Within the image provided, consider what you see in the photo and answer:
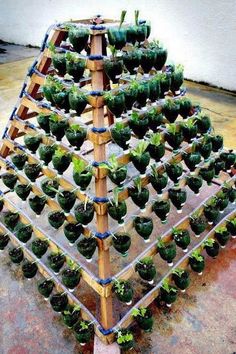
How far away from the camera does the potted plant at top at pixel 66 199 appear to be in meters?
2.28

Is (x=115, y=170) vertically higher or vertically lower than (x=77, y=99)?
lower

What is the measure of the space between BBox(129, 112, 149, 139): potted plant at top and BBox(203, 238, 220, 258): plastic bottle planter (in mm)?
1028

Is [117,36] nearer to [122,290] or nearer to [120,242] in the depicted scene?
[120,242]

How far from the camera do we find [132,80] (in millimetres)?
2258

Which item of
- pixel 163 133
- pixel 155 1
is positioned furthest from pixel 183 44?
pixel 163 133

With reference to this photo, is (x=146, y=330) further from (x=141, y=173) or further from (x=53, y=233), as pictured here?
(x=53, y=233)

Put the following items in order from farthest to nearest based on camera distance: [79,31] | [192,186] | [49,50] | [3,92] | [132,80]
Answer: [3,92] → [192,186] → [49,50] → [132,80] → [79,31]

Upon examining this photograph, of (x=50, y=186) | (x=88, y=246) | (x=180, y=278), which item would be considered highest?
(x=50, y=186)

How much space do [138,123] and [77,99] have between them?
0.43 m

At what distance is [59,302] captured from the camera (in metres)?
2.39

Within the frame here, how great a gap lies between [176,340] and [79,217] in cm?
106

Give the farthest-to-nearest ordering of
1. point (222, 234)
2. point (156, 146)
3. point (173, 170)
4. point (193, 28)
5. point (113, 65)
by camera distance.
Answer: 1. point (193, 28)
2. point (222, 234)
3. point (173, 170)
4. point (156, 146)
5. point (113, 65)

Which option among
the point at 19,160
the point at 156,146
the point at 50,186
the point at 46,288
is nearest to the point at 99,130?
the point at 156,146

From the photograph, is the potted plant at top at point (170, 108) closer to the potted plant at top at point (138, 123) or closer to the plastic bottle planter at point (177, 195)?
the potted plant at top at point (138, 123)
